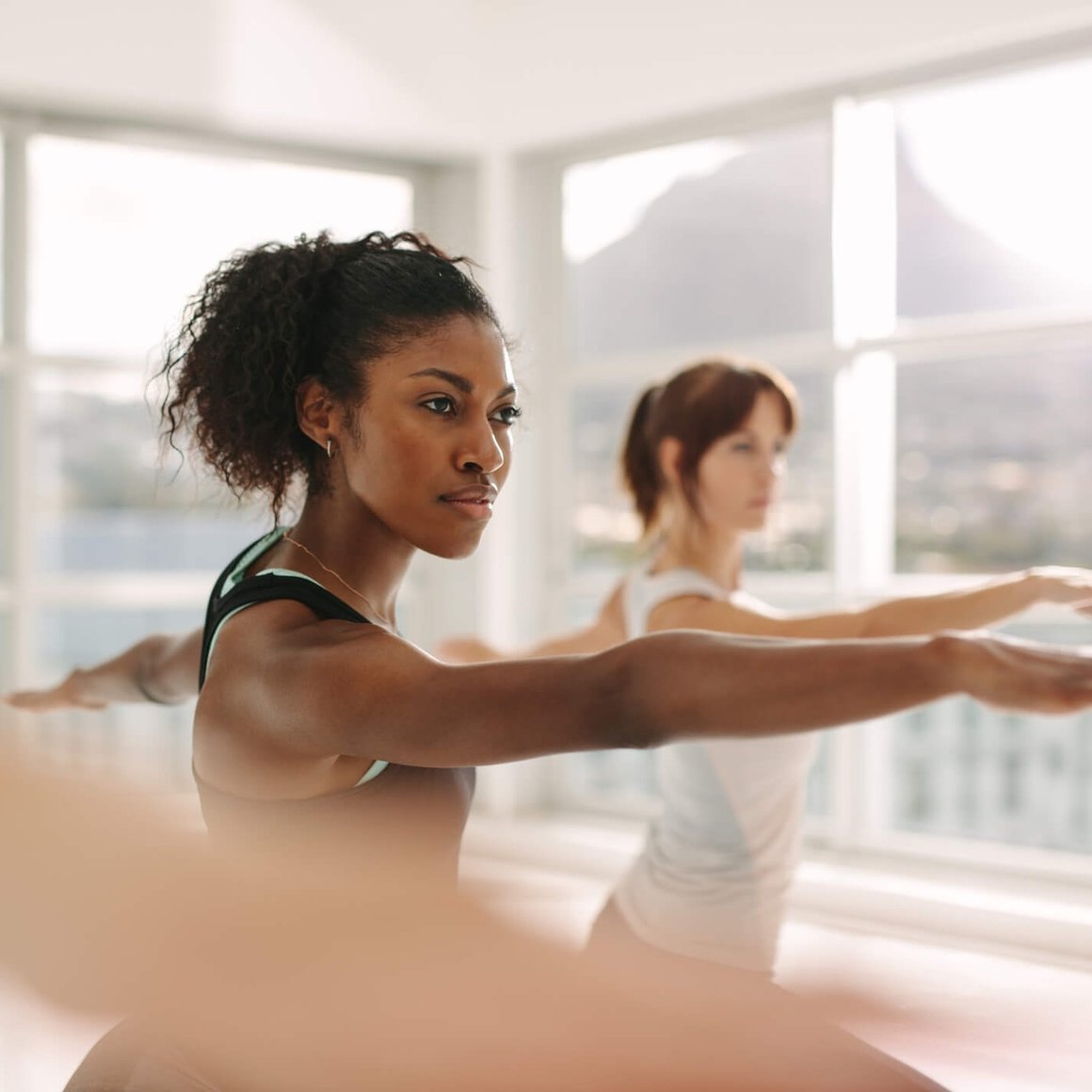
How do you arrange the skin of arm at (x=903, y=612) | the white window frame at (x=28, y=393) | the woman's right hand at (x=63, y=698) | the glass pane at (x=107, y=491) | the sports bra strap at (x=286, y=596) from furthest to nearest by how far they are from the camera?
the glass pane at (x=107, y=491) < the white window frame at (x=28, y=393) < the skin of arm at (x=903, y=612) < the woman's right hand at (x=63, y=698) < the sports bra strap at (x=286, y=596)

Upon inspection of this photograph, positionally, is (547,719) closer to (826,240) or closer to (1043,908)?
(1043,908)

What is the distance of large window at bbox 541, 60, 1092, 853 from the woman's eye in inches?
107

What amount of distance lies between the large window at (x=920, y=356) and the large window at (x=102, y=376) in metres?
1.24

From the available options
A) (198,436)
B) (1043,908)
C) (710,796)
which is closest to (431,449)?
(198,436)

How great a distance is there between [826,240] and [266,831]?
10.7 feet

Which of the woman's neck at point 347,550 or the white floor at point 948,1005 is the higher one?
the woman's neck at point 347,550

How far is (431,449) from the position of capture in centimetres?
109

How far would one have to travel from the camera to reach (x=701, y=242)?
4.29 meters

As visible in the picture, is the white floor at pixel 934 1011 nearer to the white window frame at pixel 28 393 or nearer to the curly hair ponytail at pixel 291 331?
the curly hair ponytail at pixel 291 331

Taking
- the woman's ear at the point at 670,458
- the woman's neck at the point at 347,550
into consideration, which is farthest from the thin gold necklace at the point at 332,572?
the woman's ear at the point at 670,458

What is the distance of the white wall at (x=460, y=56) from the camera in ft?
11.7

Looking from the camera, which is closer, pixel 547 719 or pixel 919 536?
pixel 547 719

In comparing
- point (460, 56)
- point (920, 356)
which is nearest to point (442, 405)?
point (920, 356)

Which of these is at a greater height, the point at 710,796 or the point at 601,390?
the point at 601,390
